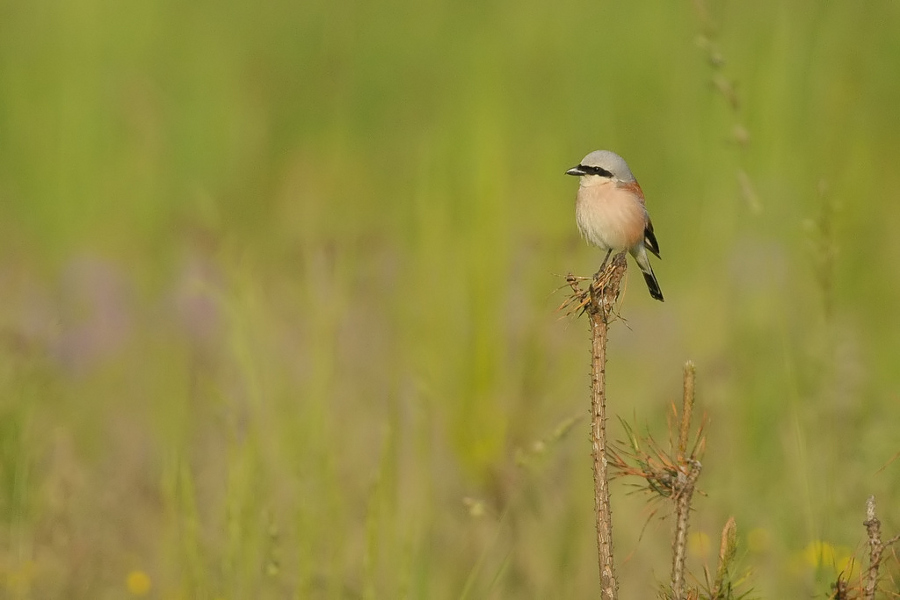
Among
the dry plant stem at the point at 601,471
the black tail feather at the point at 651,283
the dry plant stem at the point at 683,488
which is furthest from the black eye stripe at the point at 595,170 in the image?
the dry plant stem at the point at 683,488

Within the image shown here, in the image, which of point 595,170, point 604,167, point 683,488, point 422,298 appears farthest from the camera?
point 422,298

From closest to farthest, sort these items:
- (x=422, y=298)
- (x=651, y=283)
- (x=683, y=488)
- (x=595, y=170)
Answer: (x=683, y=488) → (x=595, y=170) → (x=422, y=298) → (x=651, y=283)

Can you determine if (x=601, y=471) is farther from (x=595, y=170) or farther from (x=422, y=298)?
(x=422, y=298)

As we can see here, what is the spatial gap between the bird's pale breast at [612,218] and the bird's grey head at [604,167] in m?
0.05

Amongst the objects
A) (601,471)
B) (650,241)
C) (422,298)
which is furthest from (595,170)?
(601,471)

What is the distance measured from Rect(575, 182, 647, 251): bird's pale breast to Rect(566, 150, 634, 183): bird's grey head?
0.05 meters

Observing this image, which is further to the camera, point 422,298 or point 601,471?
point 422,298

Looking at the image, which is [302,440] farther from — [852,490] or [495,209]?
[852,490]

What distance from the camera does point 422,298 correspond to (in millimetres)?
3336

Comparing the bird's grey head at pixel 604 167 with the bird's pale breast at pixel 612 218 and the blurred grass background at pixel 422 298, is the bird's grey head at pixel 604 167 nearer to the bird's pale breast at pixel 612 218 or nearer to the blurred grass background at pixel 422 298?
the bird's pale breast at pixel 612 218

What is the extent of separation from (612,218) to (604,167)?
31 cm

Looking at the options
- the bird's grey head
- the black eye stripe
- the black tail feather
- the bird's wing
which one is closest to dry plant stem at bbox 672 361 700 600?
the bird's grey head

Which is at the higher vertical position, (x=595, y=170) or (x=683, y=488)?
(x=595, y=170)

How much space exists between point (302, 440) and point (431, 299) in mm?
739
